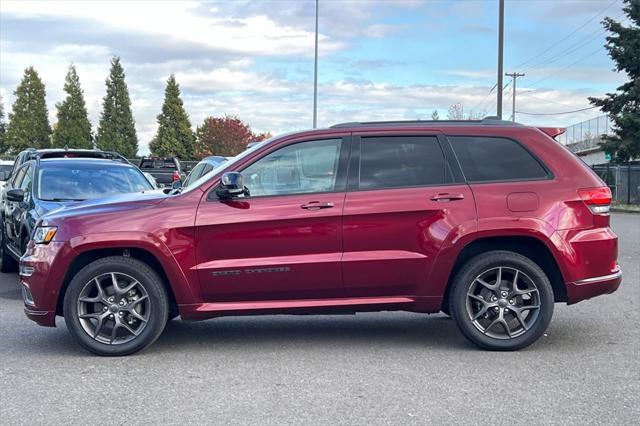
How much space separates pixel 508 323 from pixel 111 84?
60316mm

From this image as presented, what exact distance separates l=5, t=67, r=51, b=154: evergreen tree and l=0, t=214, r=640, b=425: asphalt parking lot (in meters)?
61.6

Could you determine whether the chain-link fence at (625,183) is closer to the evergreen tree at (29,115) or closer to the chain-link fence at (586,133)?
the chain-link fence at (586,133)

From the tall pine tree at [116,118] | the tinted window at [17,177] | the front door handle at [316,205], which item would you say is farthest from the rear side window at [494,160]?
the tall pine tree at [116,118]

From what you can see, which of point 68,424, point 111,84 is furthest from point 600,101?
point 111,84

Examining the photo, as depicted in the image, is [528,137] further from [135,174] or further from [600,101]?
[600,101]

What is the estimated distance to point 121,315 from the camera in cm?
602

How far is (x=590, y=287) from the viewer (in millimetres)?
6152

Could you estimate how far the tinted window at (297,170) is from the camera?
614 cm

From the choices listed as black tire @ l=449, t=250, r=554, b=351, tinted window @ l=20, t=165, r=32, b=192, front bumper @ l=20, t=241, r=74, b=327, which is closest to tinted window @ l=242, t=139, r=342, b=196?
black tire @ l=449, t=250, r=554, b=351

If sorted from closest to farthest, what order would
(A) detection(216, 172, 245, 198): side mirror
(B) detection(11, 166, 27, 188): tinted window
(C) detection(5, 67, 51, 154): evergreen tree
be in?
(A) detection(216, 172, 245, 198): side mirror < (B) detection(11, 166, 27, 188): tinted window < (C) detection(5, 67, 51, 154): evergreen tree

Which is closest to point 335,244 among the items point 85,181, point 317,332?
point 317,332

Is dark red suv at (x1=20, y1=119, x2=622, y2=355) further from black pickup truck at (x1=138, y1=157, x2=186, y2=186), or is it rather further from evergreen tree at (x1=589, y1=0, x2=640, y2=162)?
evergreen tree at (x1=589, y1=0, x2=640, y2=162)

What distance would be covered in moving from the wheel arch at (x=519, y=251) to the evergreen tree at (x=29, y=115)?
209ft

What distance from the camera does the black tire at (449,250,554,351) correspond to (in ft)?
19.9
